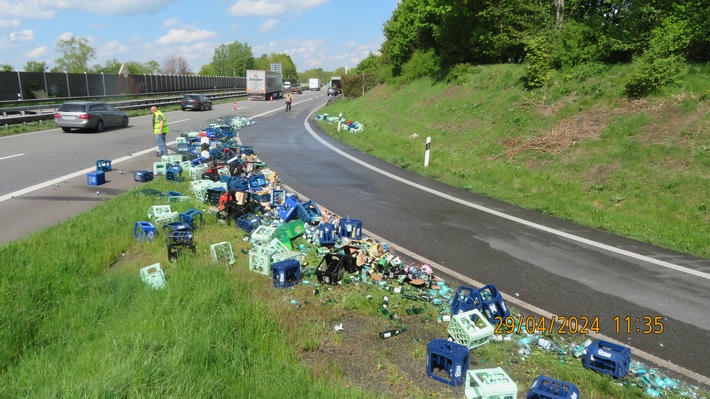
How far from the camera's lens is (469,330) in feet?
15.6

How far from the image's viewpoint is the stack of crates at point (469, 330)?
470 cm

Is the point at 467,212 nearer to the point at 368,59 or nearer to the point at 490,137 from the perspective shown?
the point at 490,137

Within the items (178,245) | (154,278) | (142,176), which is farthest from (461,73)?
(154,278)

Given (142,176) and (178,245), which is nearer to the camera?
(178,245)

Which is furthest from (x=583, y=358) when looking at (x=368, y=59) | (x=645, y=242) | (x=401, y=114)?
(x=368, y=59)

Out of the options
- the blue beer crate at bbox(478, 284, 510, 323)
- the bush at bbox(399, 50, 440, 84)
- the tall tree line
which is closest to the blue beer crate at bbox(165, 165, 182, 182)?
the blue beer crate at bbox(478, 284, 510, 323)

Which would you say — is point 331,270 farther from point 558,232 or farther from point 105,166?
point 105,166

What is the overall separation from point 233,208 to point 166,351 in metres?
5.07

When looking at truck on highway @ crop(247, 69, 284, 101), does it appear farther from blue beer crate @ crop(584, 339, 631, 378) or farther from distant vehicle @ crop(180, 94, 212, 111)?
blue beer crate @ crop(584, 339, 631, 378)

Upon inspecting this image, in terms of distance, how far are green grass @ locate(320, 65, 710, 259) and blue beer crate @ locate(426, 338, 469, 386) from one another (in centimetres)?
612

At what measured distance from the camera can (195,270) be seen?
229 inches
